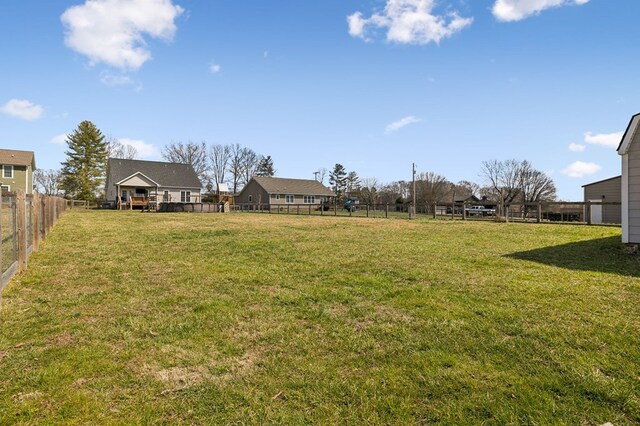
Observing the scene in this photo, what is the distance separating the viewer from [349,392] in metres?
2.58

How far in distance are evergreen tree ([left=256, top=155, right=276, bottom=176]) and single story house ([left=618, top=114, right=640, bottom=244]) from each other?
233 ft

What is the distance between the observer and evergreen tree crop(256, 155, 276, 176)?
76.5 metres

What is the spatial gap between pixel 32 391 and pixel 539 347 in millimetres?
4008

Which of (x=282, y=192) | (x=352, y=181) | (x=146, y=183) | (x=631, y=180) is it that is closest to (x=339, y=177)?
(x=352, y=181)

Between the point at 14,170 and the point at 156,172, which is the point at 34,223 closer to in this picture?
the point at 14,170

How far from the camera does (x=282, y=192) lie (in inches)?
2066

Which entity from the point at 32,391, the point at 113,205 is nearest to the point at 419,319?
the point at 32,391

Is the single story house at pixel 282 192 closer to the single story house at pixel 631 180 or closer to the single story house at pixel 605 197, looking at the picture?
the single story house at pixel 605 197

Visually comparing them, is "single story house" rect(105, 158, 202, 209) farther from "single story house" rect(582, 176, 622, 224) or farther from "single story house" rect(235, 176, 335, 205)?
"single story house" rect(582, 176, 622, 224)

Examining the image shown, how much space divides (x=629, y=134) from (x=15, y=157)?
4669 centimetres

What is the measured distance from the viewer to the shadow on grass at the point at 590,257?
21.1 ft

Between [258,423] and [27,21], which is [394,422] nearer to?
[258,423]

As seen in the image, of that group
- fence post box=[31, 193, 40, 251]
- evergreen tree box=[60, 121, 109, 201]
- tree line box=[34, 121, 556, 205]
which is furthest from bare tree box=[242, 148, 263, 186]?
fence post box=[31, 193, 40, 251]

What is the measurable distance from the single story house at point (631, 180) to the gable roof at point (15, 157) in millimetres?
45240
